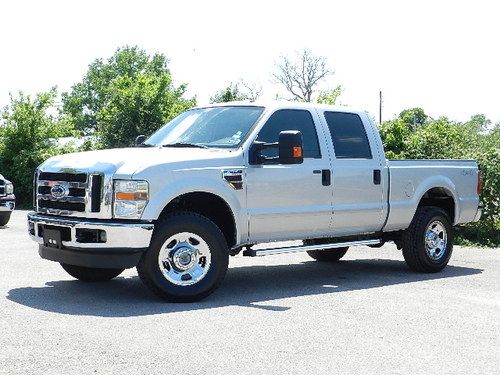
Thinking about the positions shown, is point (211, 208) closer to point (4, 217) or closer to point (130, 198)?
point (130, 198)

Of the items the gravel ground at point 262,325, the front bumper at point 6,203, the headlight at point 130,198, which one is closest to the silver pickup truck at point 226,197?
the headlight at point 130,198

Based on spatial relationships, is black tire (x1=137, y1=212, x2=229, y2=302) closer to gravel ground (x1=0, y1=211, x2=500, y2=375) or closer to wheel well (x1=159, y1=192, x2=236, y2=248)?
gravel ground (x1=0, y1=211, x2=500, y2=375)

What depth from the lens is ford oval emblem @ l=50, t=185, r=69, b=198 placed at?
7.28 meters

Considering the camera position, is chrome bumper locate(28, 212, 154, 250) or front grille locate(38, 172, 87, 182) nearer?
chrome bumper locate(28, 212, 154, 250)

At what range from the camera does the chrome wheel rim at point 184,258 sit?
716 centimetres

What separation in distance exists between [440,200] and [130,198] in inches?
195

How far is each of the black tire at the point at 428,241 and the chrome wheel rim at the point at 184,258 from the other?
10.7 ft

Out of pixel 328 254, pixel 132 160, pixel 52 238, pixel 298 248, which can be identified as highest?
pixel 132 160

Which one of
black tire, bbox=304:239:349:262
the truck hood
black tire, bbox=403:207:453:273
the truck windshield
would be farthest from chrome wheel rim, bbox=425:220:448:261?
the truck hood

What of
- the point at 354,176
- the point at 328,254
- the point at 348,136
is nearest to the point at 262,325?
the point at 354,176

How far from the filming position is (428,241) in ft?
31.6

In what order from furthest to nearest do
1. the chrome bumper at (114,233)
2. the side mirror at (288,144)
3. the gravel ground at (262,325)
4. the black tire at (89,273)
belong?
the black tire at (89,273)
the side mirror at (288,144)
the chrome bumper at (114,233)
the gravel ground at (262,325)

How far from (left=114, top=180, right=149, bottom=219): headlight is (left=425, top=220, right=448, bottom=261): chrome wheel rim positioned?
4.20 meters

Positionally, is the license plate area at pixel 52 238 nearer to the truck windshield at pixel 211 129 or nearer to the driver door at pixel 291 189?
the truck windshield at pixel 211 129
